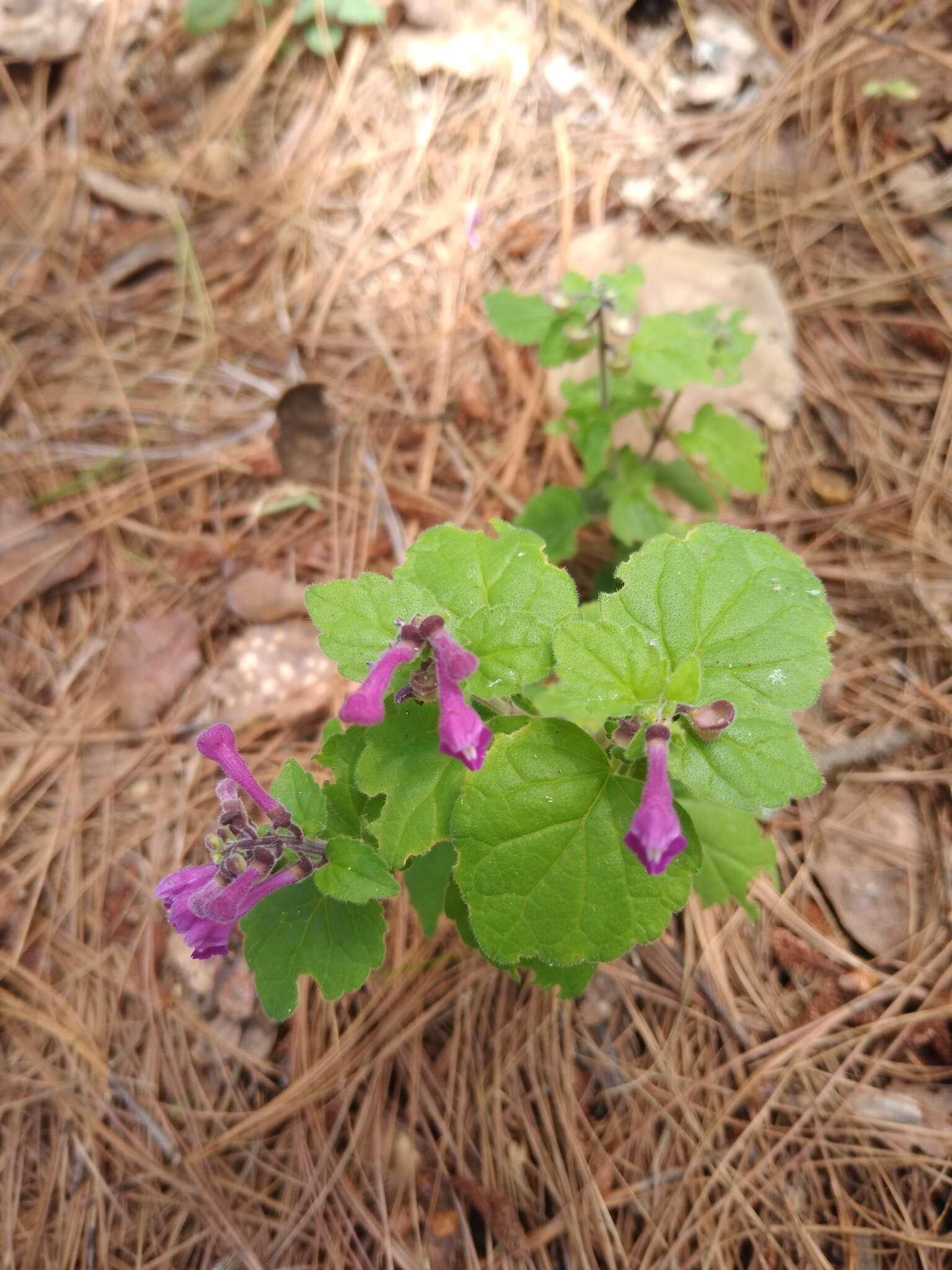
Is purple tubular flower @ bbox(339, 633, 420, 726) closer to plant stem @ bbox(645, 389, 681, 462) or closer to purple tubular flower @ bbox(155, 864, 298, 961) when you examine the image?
purple tubular flower @ bbox(155, 864, 298, 961)

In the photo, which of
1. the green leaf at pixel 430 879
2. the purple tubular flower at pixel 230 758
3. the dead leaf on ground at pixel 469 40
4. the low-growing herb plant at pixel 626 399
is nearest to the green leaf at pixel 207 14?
the dead leaf on ground at pixel 469 40

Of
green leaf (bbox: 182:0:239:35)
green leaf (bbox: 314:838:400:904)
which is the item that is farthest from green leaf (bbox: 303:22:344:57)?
green leaf (bbox: 314:838:400:904)

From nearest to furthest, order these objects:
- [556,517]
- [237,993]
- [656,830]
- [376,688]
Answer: [656,830] → [376,688] → [237,993] → [556,517]

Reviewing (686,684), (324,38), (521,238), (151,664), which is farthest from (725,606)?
(324,38)

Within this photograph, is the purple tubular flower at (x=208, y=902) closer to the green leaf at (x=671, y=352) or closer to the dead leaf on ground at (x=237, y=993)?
the dead leaf on ground at (x=237, y=993)

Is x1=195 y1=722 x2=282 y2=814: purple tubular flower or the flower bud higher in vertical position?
the flower bud

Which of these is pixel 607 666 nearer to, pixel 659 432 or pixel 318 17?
pixel 659 432

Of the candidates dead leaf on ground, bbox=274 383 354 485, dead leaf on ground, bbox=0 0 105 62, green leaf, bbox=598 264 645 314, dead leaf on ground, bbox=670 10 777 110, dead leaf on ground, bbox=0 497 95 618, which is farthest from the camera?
dead leaf on ground, bbox=0 0 105 62
